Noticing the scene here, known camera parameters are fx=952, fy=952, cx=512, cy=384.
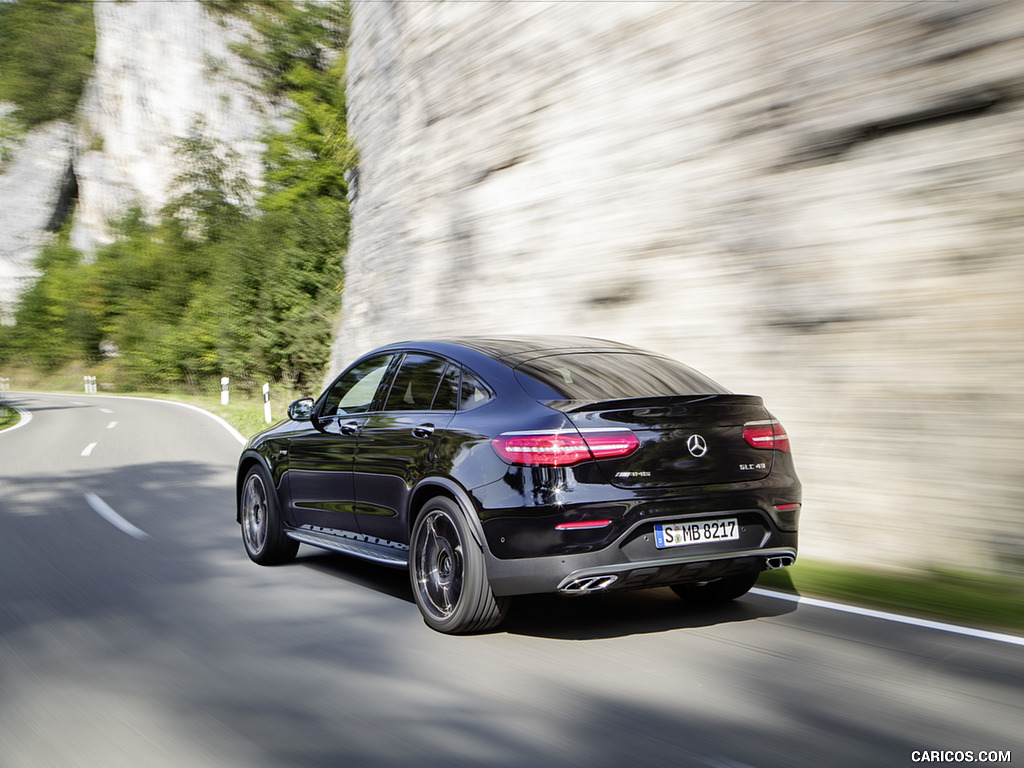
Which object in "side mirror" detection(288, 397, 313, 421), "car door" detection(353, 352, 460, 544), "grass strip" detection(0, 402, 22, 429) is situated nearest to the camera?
"car door" detection(353, 352, 460, 544)

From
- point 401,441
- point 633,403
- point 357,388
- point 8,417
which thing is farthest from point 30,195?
point 633,403

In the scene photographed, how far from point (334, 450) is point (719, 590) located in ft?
8.45

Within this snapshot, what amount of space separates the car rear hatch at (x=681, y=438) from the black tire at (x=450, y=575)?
0.83 meters

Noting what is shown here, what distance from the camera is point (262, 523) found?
714 centimetres

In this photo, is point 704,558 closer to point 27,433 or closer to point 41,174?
point 27,433

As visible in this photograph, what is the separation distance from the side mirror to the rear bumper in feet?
8.15

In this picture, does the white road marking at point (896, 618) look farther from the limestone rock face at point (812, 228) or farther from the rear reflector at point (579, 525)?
the rear reflector at point (579, 525)

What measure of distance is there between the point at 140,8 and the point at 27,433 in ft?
161

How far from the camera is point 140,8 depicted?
61.2 m

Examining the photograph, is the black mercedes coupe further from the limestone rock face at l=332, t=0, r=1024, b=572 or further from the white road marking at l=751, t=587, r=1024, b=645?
the limestone rock face at l=332, t=0, r=1024, b=572

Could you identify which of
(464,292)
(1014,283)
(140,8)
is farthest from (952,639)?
(140,8)

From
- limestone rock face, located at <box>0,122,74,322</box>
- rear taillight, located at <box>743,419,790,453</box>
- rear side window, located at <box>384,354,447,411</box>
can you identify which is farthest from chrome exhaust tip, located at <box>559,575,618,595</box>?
limestone rock face, located at <box>0,122,74,322</box>

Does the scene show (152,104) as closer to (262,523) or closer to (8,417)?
(8,417)

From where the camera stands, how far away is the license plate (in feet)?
14.9
